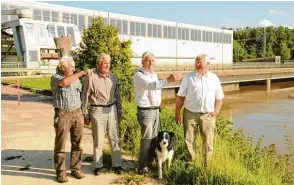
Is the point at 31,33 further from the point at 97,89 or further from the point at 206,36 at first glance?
the point at 206,36

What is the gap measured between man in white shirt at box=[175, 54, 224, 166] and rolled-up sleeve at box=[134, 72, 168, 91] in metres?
0.47

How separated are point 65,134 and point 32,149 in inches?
89.9

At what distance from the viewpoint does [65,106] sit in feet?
16.1

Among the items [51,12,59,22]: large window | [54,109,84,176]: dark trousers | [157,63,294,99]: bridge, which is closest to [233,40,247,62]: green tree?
[157,63,294,99]: bridge

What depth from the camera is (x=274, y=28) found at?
105 meters

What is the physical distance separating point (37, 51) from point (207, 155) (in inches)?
1308

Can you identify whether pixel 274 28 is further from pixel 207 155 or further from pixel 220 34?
pixel 207 155

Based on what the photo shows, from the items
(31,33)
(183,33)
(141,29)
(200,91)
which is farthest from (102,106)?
(183,33)

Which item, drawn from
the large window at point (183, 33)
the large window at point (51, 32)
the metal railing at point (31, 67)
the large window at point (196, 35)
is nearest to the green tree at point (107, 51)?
the metal railing at point (31, 67)

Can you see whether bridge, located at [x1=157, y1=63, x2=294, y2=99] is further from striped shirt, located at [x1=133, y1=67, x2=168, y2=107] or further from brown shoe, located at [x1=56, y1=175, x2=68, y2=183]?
brown shoe, located at [x1=56, y1=175, x2=68, y2=183]

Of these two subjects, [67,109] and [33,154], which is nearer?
[67,109]

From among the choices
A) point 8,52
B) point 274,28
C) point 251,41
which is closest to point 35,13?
point 8,52

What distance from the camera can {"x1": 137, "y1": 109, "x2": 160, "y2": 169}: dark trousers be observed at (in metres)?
5.11

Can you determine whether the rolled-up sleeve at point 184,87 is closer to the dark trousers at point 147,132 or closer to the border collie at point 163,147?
the dark trousers at point 147,132
